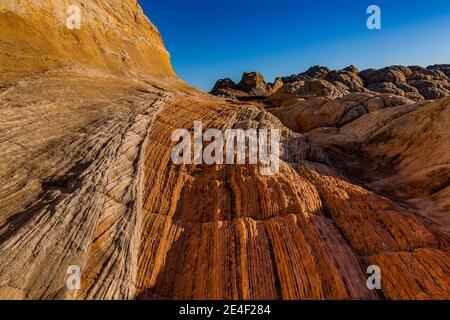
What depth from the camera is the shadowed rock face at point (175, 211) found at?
686cm

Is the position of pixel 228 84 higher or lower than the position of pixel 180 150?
higher

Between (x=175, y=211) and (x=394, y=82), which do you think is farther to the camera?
(x=394, y=82)

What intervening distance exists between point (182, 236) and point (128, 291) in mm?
2284

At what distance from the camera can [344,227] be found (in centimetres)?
914

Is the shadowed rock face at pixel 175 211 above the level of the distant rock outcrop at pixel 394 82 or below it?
below

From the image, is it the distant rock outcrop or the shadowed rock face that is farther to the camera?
the distant rock outcrop

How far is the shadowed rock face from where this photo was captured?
6859 mm

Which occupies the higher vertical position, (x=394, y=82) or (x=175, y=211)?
(x=394, y=82)

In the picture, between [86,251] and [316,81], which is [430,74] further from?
[86,251]

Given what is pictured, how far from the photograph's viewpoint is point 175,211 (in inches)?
365

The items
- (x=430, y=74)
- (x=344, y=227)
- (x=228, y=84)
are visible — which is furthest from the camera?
(x=228, y=84)

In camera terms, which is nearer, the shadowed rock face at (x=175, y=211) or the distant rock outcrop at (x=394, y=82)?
the shadowed rock face at (x=175, y=211)

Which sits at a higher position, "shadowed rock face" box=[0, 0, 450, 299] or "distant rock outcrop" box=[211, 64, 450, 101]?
"distant rock outcrop" box=[211, 64, 450, 101]
